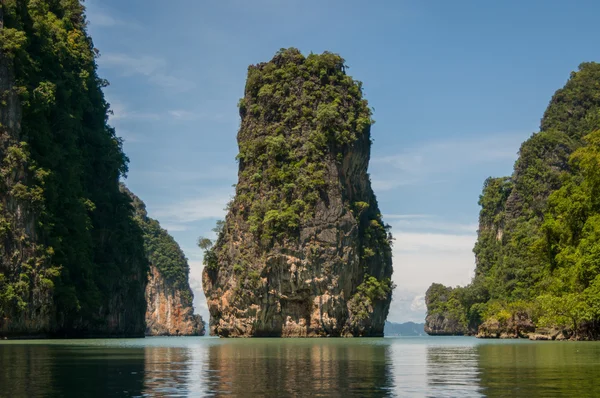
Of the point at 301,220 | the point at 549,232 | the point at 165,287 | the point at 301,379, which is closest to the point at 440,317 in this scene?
the point at 165,287

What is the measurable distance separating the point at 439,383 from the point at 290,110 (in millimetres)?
67029

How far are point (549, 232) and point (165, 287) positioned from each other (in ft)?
377

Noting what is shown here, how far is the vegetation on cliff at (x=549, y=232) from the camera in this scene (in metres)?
43.5

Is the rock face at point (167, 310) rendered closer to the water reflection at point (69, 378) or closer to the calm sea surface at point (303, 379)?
the water reflection at point (69, 378)

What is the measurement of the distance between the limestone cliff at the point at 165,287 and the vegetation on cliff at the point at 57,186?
68704 mm

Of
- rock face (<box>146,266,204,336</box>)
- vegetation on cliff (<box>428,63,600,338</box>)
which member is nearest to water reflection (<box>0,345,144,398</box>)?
vegetation on cliff (<box>428,63,600,338</box>)

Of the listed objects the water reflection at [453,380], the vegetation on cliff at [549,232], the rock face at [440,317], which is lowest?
the rock face at [440,317]

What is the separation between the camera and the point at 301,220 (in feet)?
247

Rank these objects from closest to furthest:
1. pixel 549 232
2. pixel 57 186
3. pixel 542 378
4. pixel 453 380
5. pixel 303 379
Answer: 1. pixel 542 378
2. pixel 453 380
3. pixel 303 379
4. pixel 549 232
5. pixel 57 186

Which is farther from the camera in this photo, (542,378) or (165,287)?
(165,287)

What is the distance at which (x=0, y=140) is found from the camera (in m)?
54.8

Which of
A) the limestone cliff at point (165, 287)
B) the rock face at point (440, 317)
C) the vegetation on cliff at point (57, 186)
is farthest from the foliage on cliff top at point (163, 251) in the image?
the vegetation on cliff at point (57, 186)

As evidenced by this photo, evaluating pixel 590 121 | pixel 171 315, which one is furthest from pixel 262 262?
pixel 171 315

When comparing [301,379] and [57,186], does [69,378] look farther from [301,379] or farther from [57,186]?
[57,186]
